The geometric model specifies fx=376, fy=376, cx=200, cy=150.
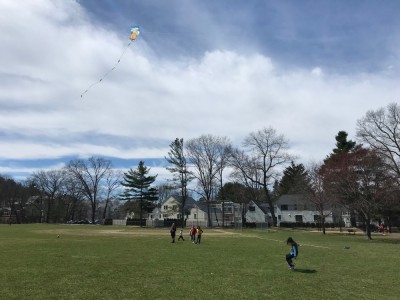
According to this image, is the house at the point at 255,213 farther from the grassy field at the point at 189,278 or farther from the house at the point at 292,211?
the grassy field at the point at 189,278

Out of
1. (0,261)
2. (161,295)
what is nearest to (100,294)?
(161,295)

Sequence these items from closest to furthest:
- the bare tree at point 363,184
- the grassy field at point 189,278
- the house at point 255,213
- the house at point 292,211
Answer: the grassy field at point 189,278 < the bare tree at point 363,184 < the house at point 292,211 < the house at point 255,213

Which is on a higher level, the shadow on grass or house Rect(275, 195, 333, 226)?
house Rect(275, 195, 333, 226)

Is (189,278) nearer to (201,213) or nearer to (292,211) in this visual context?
(292,211)

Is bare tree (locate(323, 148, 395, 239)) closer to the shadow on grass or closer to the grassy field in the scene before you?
the grassy field

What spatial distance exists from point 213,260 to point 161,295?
28.0 ft

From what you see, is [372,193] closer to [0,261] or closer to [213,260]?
[213,260]

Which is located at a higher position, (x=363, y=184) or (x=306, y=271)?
(x=363, y=184)

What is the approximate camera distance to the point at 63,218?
11281 centimetres

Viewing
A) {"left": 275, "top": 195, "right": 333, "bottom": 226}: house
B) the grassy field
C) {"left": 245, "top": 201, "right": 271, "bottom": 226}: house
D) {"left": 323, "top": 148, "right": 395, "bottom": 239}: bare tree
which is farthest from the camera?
{"left": 245, "top": 201, "right": 271, "bottom": 226}: house

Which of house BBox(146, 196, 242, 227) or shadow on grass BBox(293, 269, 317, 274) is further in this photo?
house BBox(146, 196, 242, 227)

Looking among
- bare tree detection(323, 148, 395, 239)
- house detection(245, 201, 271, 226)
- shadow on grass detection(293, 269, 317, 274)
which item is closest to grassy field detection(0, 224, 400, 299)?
shadow on grass detection(293, 269, 317, 274)

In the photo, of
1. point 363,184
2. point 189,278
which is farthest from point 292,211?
point 189,278

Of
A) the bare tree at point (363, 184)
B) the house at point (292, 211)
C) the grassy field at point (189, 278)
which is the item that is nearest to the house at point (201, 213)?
the house at point (292, 211)
